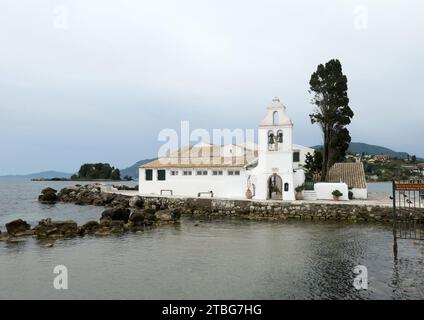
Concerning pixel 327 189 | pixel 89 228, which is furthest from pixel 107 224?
pixel 327 189

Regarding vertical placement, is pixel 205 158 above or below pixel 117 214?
above

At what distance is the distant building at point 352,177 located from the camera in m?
40.1

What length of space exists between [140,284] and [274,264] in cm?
671

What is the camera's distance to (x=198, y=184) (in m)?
44.9

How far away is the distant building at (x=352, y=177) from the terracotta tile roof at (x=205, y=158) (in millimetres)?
9020

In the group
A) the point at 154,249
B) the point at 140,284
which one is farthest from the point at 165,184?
the point at 140,284

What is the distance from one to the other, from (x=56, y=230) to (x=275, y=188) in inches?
931

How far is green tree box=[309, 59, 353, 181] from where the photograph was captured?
43.9m

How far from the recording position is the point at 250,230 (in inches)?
1147

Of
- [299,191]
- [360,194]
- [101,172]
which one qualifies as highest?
[101,172]

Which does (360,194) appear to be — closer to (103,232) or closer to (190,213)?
(190,213)

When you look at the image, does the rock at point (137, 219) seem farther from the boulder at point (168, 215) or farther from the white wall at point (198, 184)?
the white wall at point (198, 184)
